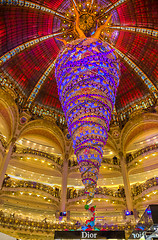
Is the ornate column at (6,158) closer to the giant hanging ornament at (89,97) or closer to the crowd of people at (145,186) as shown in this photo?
the giant hanging ornament at (89,97)

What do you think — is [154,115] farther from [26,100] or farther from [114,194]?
[26,100]

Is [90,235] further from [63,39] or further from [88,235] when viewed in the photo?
[63,39]

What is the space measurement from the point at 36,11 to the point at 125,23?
727cm

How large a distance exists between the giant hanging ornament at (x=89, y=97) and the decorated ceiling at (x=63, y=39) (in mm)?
4908

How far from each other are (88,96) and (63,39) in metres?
8.16

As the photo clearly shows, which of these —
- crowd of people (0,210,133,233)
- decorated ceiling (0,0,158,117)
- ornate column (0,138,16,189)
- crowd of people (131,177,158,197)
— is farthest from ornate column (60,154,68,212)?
decorated ceiling (0,0,158,117)

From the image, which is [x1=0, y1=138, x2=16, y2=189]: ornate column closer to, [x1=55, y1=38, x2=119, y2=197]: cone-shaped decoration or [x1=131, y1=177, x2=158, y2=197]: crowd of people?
[x1=55, y1=38, x2=119, y2=197]: cone-shaped decoration

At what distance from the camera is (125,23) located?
53.0 ft

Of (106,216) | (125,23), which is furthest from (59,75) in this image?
(106,216)

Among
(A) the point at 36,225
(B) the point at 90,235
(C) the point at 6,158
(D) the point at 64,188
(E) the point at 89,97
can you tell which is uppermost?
(C) the point at 6,158

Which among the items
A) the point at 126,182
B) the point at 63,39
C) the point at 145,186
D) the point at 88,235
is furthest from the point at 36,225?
the point at 63,39

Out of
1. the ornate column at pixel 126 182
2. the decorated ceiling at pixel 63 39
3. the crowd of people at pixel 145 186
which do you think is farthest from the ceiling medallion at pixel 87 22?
the crowd of people at pixel 145 186

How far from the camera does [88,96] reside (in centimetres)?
749

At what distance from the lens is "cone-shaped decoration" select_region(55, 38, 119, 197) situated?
719cm
